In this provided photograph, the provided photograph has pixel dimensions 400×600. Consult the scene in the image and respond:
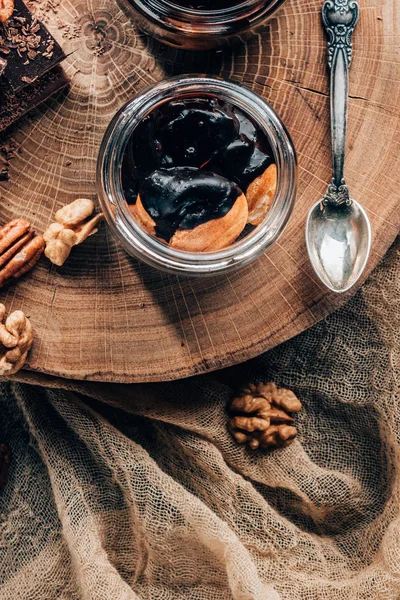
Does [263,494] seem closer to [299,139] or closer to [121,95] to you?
[299,139]

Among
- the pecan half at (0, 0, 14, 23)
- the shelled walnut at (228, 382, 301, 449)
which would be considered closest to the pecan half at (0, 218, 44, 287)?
the pecan half at (0, 0, 14, 23)

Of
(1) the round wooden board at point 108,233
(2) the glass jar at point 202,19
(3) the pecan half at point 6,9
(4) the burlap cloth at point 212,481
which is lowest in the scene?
(4) the burlap cloth at point 212,481

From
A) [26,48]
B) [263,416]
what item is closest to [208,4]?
[26,48]

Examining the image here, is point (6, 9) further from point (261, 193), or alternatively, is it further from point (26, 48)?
point (261, 193)

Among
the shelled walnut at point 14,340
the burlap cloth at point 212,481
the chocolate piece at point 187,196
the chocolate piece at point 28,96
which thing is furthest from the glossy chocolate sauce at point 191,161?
the burlap cloth at point 212,481

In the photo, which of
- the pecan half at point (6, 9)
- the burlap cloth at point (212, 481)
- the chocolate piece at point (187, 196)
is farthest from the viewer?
the burlap cloth at point (212, 481)

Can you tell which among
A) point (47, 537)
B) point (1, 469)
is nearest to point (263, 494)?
point (47, 537)

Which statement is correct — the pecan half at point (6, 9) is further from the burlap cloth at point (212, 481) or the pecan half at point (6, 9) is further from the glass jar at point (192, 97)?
the burlap cloth at point (212, 481)
